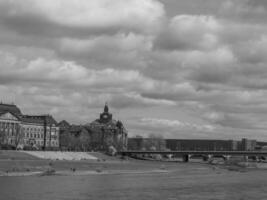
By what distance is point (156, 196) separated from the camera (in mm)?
70312

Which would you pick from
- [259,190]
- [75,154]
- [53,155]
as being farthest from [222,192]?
[75,154]

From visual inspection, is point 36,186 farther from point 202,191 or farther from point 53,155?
point 53,155

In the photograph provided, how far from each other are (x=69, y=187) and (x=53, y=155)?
95362mm

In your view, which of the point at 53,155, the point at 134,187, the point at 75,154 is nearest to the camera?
the point at 134,187

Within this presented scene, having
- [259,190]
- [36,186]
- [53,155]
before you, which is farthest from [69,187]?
[53,155]

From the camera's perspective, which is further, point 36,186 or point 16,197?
point 36,186

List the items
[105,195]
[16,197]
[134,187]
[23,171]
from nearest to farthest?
[16,197] < [105,195] < [134,187] < [23,171]

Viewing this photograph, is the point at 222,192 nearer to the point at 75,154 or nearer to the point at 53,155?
the point at 53,155

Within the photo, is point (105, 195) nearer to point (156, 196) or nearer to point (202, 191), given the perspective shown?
point (156, 196)

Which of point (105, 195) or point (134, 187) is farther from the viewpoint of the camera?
point (134, 187)

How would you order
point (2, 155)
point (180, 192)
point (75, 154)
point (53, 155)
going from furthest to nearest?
point (75, 154) → point (53, 155) → point (2, 155) → point (180, 192)

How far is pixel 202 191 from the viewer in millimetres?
79688

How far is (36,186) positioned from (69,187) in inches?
159

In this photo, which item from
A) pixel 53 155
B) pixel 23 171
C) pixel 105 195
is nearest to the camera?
pixel 105 195
